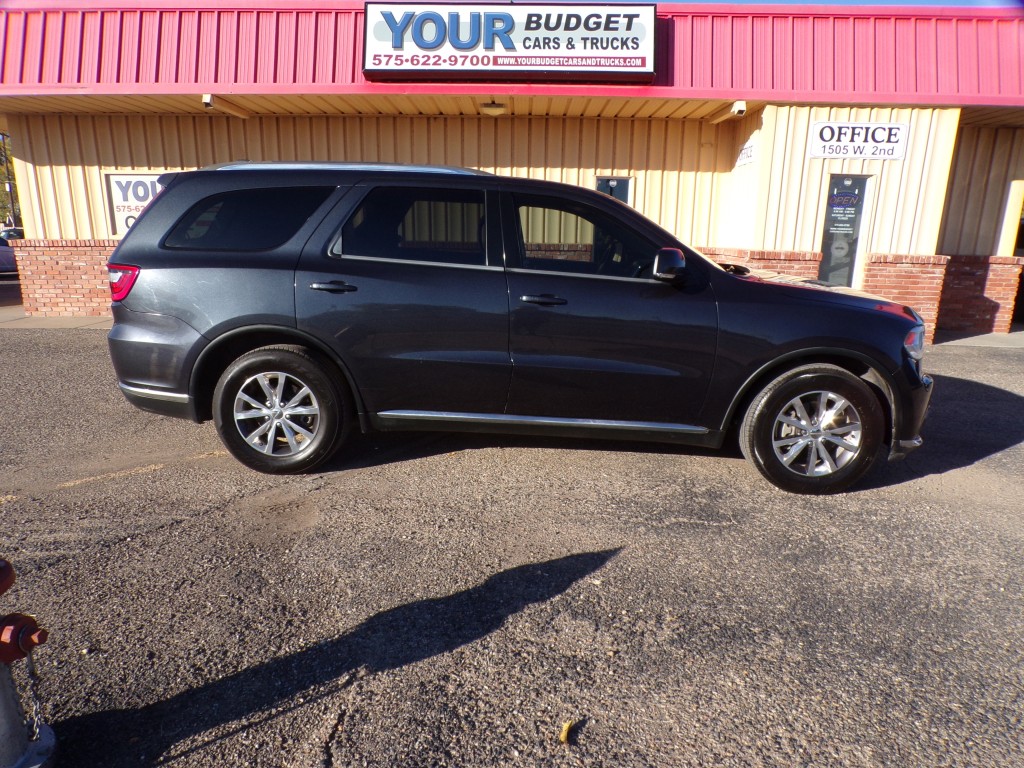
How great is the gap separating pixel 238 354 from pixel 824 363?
12.2ft

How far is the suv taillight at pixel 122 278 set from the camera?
4.33m

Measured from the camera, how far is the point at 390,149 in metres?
10.8

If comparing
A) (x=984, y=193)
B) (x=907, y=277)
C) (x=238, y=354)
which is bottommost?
(x=238, y=354)

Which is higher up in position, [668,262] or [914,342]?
[668,262]

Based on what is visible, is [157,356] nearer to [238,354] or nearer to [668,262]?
[238,354]

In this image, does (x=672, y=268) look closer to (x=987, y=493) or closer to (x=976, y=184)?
(x=987, y=493)

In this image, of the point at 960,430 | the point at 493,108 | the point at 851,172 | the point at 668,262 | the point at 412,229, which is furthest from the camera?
the point at 493,108

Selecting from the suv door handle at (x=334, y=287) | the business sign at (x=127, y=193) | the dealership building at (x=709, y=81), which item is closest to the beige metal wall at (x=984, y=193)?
the dealership building at (x=709, y=81)

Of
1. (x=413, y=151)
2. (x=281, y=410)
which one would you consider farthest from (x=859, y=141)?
(x=281, y=410)

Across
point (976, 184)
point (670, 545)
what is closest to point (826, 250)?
point (976, 184)

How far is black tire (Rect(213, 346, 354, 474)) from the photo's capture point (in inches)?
171

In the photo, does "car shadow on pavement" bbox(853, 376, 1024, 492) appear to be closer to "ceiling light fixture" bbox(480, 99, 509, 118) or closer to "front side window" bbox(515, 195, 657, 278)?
"front side window" bbox(515, 195, 657, 278)

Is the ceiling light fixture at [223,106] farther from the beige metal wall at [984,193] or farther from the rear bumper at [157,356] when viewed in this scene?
the beige metal wall at [984,193]

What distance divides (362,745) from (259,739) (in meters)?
0.34
